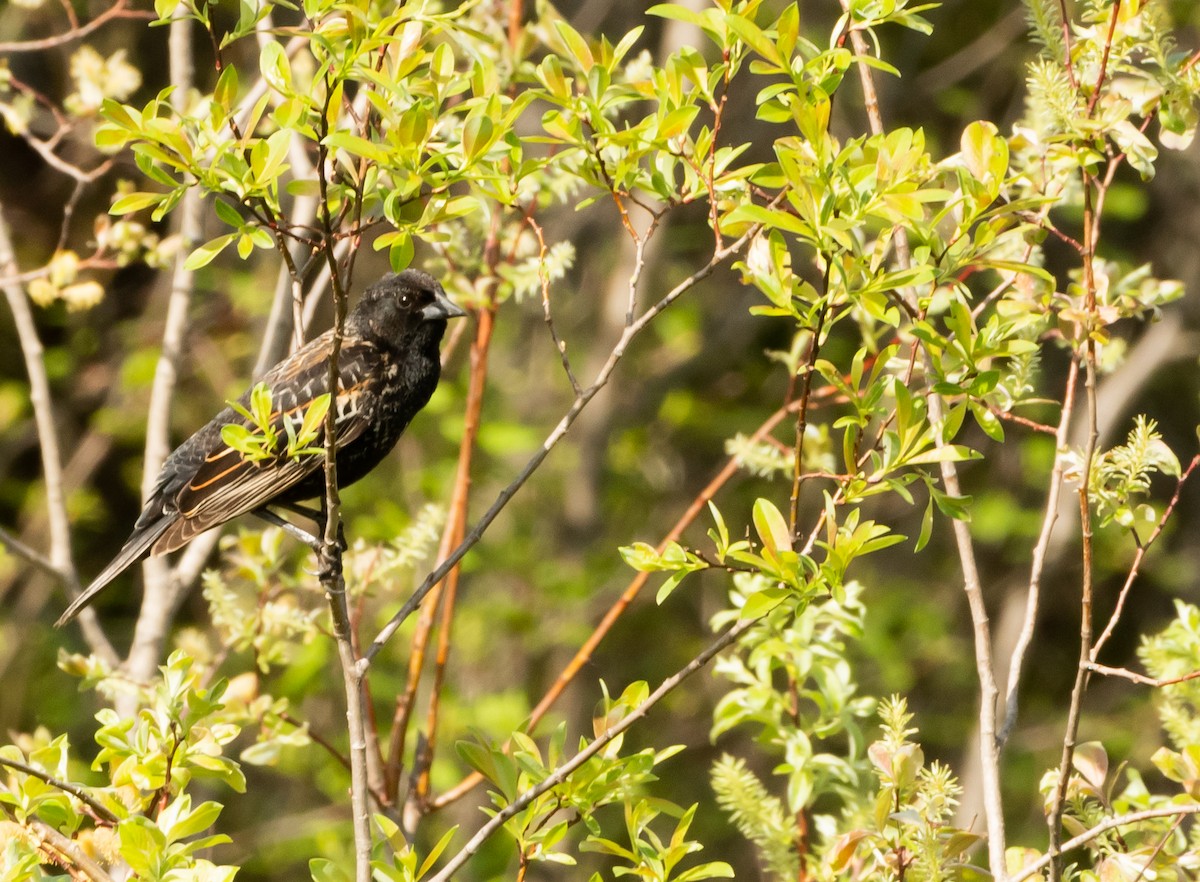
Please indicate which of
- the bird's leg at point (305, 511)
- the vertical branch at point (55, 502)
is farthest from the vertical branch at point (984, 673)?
the vertical branch at point (55, 502)

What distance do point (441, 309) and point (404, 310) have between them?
0.21 m

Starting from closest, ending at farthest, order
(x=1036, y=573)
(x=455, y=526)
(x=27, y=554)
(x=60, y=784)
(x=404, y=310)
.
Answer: (x=60, y=784) < (x=1036, y=573) < (x=455, y=526) < (x=27, y=554) < (x=404, y=310)

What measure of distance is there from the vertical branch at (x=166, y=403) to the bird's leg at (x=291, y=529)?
13.7 inches

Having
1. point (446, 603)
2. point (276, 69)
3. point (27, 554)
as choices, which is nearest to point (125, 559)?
point (27, 554)

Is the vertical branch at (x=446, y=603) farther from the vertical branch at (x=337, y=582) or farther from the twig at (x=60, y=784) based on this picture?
the twig at (x=60, y=784)

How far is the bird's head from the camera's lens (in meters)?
3.96

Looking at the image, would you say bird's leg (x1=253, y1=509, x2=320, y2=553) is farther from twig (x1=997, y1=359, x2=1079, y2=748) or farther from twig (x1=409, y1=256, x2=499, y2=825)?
twig (x1=997, y1=359, x2=1079, y2=748)

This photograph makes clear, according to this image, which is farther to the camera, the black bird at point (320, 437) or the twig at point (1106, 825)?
the black bird at point (320, 437)

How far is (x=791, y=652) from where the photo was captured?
2.96 metres

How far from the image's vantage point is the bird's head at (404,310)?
13.0 ft

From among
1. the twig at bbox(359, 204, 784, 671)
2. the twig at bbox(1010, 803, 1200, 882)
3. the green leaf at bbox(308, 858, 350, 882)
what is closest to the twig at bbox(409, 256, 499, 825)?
the twig at bbox(359, 204, 784, 671)

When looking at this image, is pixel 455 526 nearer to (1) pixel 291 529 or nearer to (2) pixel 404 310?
(1) pixel 291 529

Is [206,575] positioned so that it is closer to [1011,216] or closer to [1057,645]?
[1011,216]

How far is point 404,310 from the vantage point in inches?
157
